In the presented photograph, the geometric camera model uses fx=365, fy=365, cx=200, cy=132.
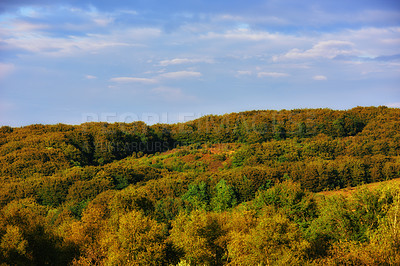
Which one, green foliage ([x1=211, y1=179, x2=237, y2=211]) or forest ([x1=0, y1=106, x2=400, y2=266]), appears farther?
green foliage ([x1=211, y1=179, x2=237, y2=211])

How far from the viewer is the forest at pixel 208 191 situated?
27.9 m

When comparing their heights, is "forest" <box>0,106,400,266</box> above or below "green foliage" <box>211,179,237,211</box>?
above

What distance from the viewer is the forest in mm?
27875

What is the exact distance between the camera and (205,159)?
92.3 meters

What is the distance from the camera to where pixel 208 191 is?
6028cm

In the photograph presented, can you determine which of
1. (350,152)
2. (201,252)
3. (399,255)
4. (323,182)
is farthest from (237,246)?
(350,152)

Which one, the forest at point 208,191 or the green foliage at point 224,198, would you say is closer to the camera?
the forest at point 208,191

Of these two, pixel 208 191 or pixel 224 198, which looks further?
pixel 208 191

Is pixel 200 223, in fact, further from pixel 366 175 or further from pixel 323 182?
pixel 366 175

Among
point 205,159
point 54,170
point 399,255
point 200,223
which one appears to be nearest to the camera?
point 399,255

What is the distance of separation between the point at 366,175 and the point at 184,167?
1544 inches

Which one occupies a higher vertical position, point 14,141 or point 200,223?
point 14,141

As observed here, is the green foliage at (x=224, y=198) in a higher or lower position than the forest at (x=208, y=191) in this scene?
lower

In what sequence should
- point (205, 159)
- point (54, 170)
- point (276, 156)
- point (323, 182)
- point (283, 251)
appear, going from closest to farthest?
point (283, 251) < point (323, 182) < point (54, 170) < point (276, 156) < point (205, 159)
